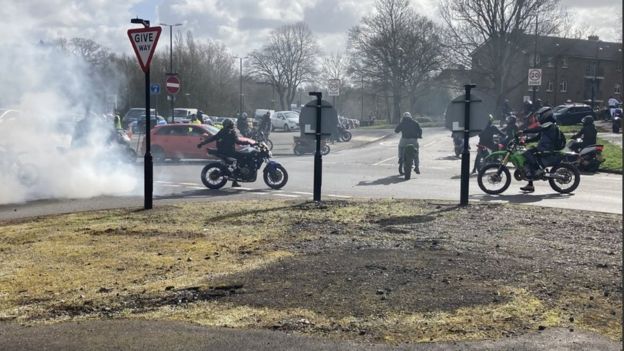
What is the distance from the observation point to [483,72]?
58.8 metres

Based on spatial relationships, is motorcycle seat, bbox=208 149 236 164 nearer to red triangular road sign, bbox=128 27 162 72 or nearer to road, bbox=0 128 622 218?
road, bbox=0 128 622 218

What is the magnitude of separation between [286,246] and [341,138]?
28.6 meters

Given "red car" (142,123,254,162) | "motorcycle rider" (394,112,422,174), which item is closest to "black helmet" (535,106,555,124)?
"motorcycle rider" (394,112,422,174)

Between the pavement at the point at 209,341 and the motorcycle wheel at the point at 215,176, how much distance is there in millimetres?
9925

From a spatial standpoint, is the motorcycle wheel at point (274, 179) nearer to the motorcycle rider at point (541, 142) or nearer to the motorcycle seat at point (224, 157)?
the motorcycle seat at point (224, 157)

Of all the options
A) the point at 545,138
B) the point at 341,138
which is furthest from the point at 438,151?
the point at 545,138

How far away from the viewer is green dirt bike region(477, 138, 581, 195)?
538 inches

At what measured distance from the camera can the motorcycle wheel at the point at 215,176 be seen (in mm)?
14695

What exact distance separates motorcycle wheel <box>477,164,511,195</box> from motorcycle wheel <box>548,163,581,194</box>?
3.26 feet

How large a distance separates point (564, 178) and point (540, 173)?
0.56 meters

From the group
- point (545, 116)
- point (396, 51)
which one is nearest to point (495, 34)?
point (396, 51)

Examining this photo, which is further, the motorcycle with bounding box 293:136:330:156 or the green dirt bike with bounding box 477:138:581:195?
the motorcycle with bounding box 293:136:330:156

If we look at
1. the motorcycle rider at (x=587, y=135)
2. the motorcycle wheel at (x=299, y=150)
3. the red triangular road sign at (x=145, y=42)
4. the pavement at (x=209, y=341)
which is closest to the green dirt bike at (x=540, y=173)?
the motorcycle rider at (x=587, y=135)

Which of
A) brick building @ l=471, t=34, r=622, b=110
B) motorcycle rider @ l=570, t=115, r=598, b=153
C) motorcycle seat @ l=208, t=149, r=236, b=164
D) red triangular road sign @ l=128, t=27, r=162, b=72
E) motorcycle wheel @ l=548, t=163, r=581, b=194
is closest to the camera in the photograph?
red triangular road sign @ l=128, t=27, r=162, b=72
